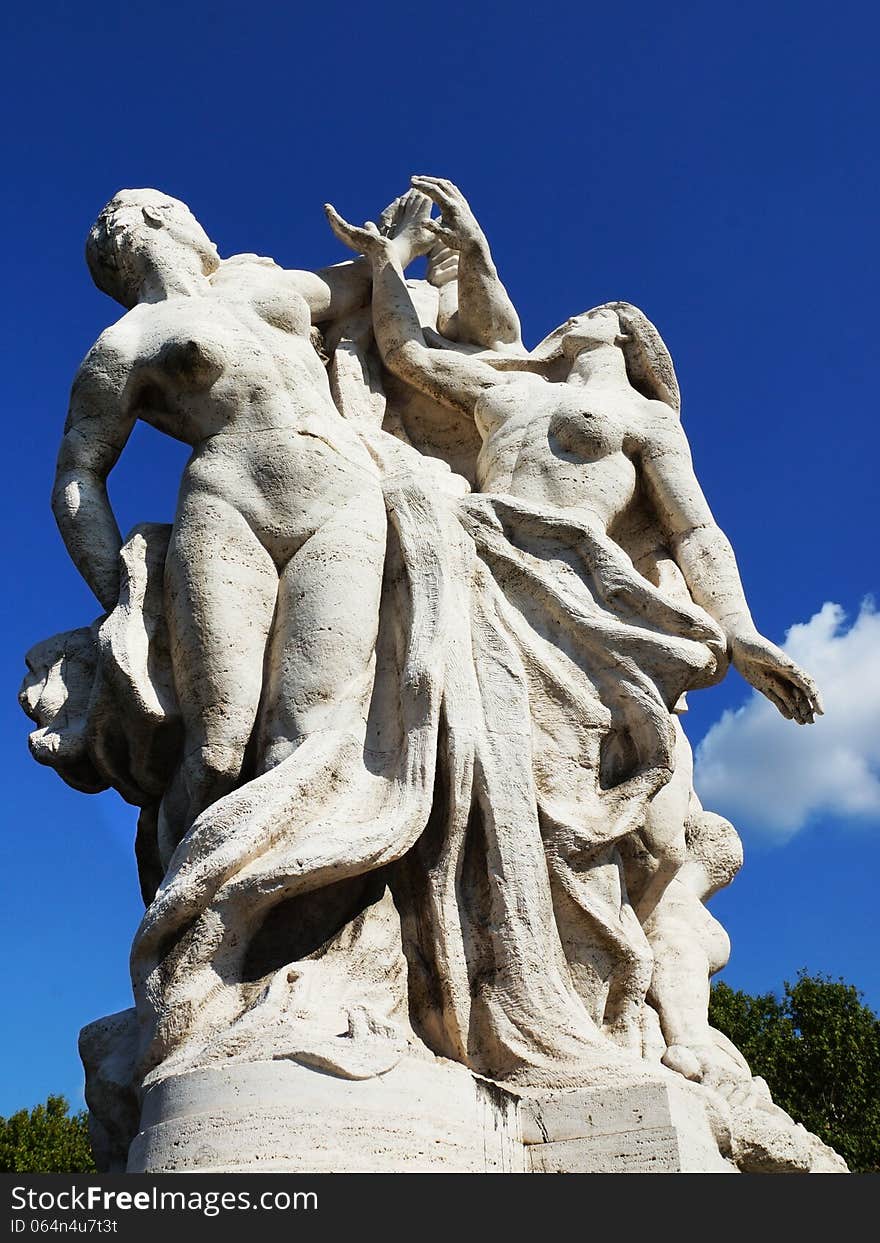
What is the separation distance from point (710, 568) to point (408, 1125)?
2941mm

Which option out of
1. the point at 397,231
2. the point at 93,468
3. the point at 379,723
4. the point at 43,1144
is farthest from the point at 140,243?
the point at 43,1144

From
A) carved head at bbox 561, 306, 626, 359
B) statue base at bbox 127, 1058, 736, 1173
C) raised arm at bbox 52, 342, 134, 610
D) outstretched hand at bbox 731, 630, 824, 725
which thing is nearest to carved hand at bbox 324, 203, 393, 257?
carved head at bbox 561, 306, 626, 359

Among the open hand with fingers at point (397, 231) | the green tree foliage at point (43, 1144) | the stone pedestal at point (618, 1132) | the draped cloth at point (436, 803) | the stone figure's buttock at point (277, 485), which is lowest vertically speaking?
the stone pedestal at point (618, 1132)

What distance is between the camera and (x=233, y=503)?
486 cm

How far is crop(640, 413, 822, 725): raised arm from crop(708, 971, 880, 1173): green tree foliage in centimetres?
1406

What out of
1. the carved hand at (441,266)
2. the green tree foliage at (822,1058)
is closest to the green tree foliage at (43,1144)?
the green tree foliage at (822,1058)

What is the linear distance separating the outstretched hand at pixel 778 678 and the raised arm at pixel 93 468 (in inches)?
111

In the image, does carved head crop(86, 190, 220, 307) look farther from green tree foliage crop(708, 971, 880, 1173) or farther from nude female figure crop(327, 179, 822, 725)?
green tree foliage crop(708, 971, 880, 1173)

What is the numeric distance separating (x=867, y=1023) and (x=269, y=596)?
17.2 meters

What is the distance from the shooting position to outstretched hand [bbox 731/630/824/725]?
5.07 metres

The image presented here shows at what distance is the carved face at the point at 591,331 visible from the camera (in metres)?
6.22

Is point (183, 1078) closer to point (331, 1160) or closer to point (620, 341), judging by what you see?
point (331, 1160)

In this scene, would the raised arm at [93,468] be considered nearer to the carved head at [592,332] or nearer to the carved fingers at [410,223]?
the carved fingers at [410,223]

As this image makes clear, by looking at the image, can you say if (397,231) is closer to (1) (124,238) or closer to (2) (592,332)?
(2) (592,332)
